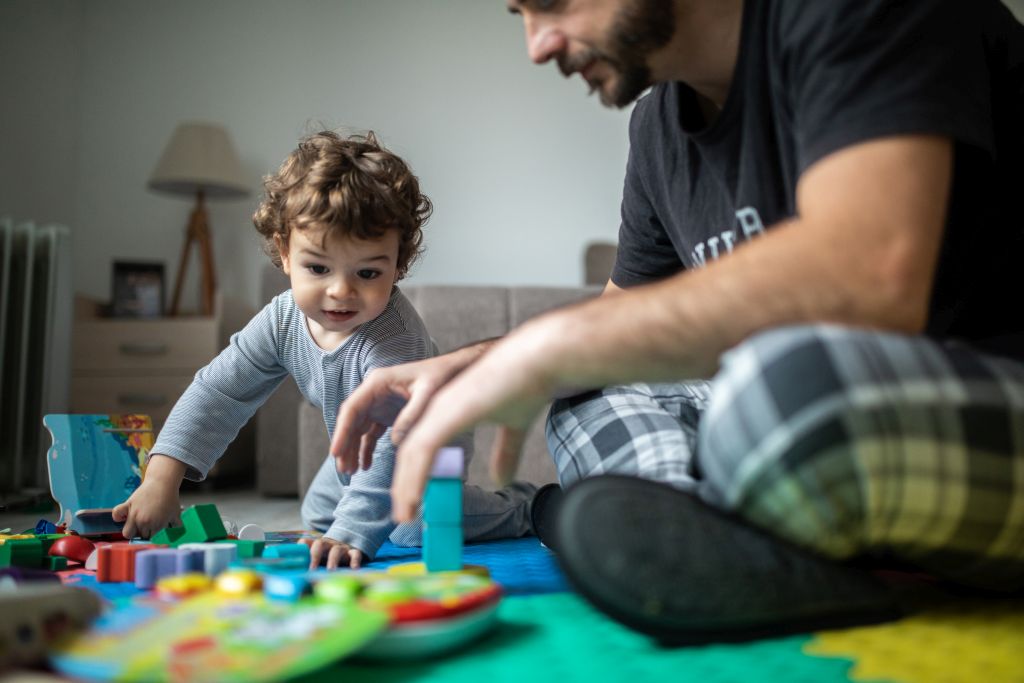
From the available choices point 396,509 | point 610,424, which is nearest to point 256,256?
point 610,424

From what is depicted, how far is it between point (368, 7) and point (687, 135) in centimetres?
321

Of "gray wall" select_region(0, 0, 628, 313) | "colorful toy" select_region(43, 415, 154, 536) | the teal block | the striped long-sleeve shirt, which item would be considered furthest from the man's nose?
"gray wall" select_region(0, 0, 628, 313)

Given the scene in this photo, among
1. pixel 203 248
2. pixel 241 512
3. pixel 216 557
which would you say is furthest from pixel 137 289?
pixel 216 557

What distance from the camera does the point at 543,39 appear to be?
2.52 feet

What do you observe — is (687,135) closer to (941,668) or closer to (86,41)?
(941,668)

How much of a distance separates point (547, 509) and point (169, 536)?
1.61 ft

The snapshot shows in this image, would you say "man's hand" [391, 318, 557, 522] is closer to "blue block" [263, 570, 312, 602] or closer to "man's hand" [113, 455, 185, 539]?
"blue block" [263, 570, 312, 602]

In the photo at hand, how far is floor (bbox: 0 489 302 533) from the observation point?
5.94 ft

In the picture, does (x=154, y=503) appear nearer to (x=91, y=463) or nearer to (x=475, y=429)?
(x=91, y=463)

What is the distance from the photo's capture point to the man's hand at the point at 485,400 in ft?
1.89

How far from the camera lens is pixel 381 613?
0.56 meters

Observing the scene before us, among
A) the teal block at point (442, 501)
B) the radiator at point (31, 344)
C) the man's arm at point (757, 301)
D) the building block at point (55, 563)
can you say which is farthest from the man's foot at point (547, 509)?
the radiator at point (31, 344)

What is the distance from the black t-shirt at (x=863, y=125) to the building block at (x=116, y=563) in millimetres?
715

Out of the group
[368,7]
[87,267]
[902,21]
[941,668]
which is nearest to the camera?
[941,668]
